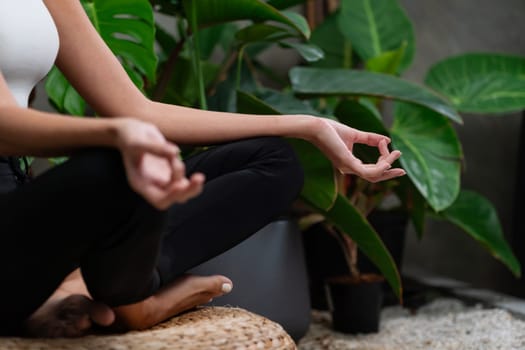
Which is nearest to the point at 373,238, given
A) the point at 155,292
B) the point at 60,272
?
the point at 155,292

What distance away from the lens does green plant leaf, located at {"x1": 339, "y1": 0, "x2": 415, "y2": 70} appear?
2477 mm

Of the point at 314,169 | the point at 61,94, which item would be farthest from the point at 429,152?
the point at 61,94

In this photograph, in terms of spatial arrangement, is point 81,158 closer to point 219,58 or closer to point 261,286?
point 261,286

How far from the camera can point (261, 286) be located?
6.06 ft

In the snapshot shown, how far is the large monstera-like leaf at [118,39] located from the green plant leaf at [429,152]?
710 millimetres

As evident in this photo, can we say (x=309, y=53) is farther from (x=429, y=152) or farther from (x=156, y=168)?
(x=156, y=168)

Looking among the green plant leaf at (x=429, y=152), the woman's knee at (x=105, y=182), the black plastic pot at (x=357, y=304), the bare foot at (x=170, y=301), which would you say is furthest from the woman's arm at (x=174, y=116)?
the black plastic pot at (x=357, y=304)

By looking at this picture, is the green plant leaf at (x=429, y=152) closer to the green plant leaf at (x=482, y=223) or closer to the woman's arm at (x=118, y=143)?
the green plant leaf at (x=482, y=223)

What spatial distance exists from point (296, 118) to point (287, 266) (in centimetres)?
89

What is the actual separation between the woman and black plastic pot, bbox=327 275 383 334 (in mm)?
1094

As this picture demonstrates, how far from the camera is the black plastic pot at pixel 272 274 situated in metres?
1.80

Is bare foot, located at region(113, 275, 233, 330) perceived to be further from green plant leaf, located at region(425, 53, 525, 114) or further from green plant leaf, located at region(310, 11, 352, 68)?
green plant leaf, located at region(310, 11, 352, 68)

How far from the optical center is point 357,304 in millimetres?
2143

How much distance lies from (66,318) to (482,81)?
1.84 m
